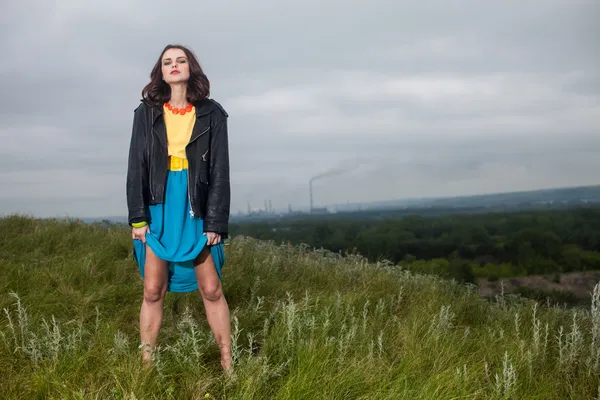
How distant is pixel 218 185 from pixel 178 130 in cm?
45

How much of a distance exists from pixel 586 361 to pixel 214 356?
9.33 feet

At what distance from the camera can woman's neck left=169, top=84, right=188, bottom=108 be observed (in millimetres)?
3475

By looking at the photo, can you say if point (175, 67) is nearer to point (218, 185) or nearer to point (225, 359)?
point (218, 185)

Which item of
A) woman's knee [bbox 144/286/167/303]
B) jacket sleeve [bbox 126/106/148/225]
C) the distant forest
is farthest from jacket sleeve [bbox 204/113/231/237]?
the distant forest

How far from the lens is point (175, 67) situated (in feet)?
11.3

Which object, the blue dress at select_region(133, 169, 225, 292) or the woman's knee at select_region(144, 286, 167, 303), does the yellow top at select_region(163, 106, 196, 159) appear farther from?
the woman's knee at select_region(144, 286, 167, 303)

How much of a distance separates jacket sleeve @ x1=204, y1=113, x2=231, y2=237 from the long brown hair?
9.1 inches

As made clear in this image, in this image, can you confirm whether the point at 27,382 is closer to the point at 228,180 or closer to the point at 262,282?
the point at 228,180

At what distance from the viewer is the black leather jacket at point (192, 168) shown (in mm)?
3322

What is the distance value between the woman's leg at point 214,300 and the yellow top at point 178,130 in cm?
67

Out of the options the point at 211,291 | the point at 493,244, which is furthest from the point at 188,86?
the point at 493,244

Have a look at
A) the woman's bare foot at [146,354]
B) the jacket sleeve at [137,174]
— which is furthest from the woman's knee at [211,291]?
the jacket sleeve at [137,174]

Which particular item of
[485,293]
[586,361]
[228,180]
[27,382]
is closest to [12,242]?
[27,382]

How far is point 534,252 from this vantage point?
202 ft
